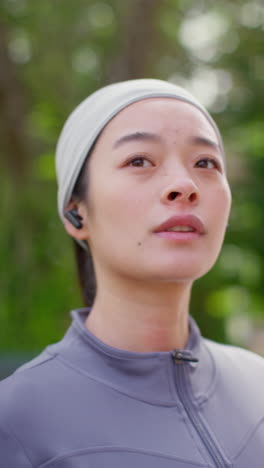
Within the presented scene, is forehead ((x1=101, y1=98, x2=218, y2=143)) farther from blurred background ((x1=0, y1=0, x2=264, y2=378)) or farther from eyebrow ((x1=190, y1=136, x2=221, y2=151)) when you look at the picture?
blurred background ((x1=0, y1=0, x2=264, y2=378))

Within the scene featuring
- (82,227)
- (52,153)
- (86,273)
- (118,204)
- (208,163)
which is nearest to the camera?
(118,204)

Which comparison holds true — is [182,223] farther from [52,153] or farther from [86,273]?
[52,153]

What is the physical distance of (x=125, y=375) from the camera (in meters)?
1.63

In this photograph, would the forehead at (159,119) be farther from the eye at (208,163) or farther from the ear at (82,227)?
the ear at (82,227)

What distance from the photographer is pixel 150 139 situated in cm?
168

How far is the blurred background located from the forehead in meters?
2.42

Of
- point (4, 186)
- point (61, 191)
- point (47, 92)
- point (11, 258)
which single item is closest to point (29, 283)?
point (11, 258)

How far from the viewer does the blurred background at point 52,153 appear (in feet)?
15.3

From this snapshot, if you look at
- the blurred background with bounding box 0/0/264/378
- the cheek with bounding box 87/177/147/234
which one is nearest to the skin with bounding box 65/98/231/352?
the cheek with bounding box 87/177/147/234

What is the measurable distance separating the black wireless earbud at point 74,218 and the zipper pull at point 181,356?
51cm

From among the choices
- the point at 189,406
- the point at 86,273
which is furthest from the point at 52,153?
the point at 189,406

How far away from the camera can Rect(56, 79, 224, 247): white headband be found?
1.78 meters

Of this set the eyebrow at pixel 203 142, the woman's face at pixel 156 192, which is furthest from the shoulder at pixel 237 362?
the eyebrow at pixel 203 142

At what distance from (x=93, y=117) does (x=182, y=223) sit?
0.47 meters
